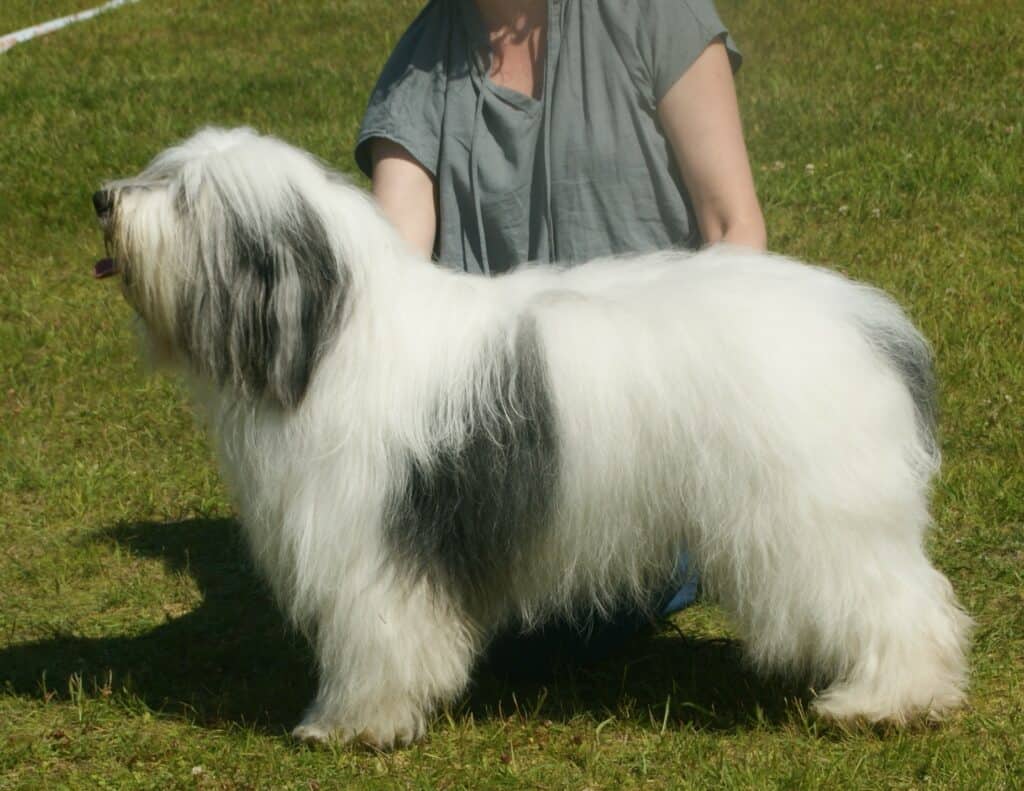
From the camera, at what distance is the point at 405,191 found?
377 centimetres

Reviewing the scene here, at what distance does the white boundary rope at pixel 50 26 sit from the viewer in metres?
11.0

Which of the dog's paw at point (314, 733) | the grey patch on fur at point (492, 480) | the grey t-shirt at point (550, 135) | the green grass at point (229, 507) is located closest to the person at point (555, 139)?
the grey t-shirt at point (550, 135)

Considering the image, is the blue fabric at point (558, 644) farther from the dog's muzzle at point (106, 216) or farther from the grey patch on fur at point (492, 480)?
the dog's muzzle at point (106, 216)

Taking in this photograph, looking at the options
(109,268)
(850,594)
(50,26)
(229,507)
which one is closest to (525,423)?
(850,594)

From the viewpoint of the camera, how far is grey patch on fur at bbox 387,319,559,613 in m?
2.98

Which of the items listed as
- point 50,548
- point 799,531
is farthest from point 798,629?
point 50,548

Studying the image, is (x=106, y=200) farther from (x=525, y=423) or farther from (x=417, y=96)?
(x=417, y=96)

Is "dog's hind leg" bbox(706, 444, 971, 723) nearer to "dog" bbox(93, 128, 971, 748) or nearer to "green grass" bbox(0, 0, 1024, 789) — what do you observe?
"dog" bbox(93, 128, 971, 748)

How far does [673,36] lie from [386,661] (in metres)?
1.54

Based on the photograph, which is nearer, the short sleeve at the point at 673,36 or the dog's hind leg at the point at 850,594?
the dog's hind leg at the point at 850,594

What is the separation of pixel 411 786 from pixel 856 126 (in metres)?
5.59

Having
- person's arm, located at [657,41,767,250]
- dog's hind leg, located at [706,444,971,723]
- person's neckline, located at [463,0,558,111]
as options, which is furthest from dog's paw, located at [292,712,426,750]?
person's neckline, located at [463,0,558,111]

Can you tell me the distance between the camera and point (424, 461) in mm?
2996

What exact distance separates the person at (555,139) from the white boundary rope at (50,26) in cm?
767
